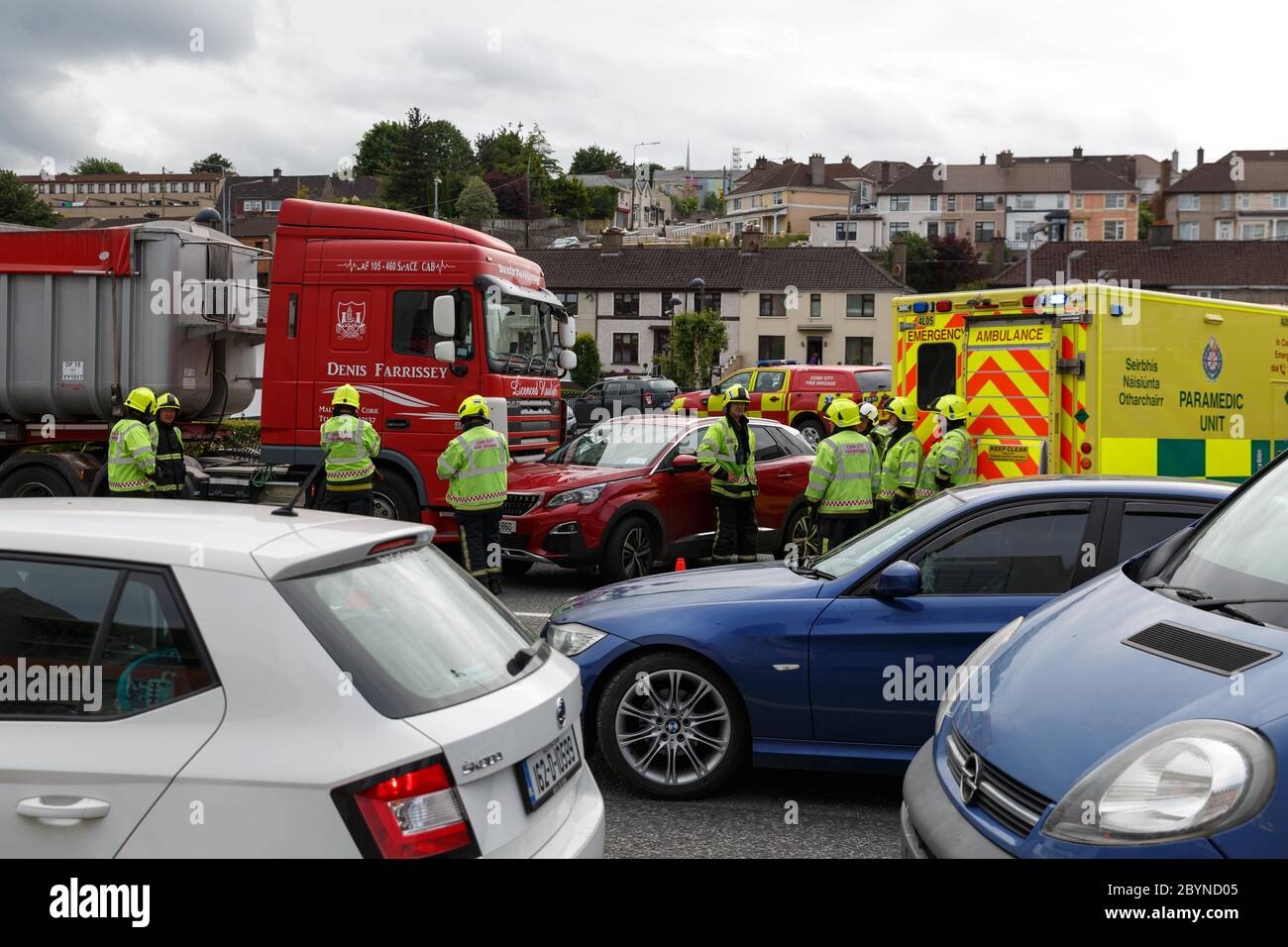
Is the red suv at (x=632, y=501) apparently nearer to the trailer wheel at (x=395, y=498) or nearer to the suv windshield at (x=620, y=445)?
the suv windshield at (x=620, y=445)

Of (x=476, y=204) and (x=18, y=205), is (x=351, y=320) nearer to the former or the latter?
(x=18, y=205)

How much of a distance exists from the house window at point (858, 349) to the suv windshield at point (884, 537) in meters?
60.8

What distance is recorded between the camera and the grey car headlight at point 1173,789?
249cm

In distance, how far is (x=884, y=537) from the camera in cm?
581

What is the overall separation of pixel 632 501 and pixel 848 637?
230 inches

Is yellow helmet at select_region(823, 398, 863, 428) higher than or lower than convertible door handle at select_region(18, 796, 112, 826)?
higher

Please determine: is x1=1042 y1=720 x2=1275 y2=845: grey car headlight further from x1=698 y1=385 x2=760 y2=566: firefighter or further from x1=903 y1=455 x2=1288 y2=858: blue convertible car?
x1=698 y1=385 x2=760 y2=566: firefighter

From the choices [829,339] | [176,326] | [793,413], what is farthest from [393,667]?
[829,339]

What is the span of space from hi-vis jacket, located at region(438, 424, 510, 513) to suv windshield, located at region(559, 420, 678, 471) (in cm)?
139

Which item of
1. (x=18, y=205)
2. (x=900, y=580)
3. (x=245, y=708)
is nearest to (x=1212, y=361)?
(x=900, y=580)

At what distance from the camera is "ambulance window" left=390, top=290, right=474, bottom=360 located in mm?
11945

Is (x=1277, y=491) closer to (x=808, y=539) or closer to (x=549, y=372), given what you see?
(x=808, y=539)

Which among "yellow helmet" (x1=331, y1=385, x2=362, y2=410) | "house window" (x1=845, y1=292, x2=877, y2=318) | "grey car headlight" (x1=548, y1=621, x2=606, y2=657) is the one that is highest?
"house window" (x1=845, y1=292, x2=877, y2=318)

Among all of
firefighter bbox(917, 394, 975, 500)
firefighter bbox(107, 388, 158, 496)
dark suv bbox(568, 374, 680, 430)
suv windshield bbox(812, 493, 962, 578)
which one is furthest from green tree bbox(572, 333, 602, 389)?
suv windshield bbox(812, 493, 962, 578)
